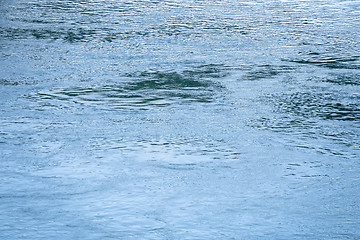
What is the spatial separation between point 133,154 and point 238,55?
2.80m

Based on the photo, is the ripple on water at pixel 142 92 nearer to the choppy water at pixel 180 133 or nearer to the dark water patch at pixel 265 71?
the choppy water at pixel 180 133

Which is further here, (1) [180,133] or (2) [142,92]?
(2) [142,92]

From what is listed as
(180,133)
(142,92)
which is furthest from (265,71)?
(180,133)

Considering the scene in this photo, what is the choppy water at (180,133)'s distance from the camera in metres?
2.58

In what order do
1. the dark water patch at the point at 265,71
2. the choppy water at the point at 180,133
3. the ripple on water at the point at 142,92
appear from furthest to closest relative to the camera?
the dark water patch at the point at 265,71 → the ripple on water at the point at 142,92 → the choppy water at the point at 180,133

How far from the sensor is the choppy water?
2576mm

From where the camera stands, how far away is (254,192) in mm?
2822

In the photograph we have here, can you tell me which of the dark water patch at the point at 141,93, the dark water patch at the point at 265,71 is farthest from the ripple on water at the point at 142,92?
the dark water patch at the point at 265,71

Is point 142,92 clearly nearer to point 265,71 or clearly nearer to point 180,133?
point 180,133

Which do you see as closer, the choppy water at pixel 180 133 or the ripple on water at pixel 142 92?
the choppy water at pixel 180 133

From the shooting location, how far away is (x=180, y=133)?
12.0ft

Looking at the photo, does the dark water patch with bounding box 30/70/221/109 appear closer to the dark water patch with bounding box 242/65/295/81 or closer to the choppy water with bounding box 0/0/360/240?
the choppy water with bounding box 0/0/360/240

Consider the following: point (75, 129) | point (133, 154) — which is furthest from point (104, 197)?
point (75, 129)

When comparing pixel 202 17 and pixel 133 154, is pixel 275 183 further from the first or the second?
pixel 202 17
